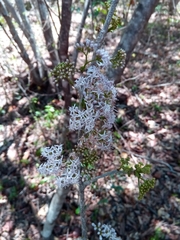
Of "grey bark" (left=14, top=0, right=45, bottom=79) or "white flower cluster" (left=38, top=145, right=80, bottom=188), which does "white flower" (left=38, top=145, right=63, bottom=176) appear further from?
"grey bark" (left=14, top=0, right=45, bottom=79)

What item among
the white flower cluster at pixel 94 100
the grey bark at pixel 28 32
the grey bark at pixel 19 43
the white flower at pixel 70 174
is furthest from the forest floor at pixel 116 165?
the white flower cluster at pixel 94 100

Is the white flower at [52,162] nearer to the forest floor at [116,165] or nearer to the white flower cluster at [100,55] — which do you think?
the white flower cluster at [100,55]

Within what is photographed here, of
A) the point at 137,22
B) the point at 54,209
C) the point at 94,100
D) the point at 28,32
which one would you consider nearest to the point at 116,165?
the point at 54,209

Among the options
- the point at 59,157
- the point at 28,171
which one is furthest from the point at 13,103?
the point at 59,157

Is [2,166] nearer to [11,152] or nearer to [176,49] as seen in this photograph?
[11,152]

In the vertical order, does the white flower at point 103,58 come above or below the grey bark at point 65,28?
above

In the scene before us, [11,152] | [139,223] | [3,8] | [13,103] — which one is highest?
[3,8]
